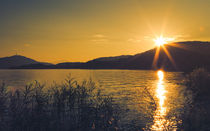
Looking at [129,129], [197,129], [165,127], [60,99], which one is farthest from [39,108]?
[197,129]

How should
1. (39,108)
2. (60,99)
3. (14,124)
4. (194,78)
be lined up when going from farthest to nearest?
(194,78), (60,99), (39,108), (14,124)

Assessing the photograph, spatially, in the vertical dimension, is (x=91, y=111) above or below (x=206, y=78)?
below

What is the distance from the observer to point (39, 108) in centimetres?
1487

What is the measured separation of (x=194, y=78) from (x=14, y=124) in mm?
29938

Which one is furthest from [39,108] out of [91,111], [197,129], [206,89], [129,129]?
[206,89]

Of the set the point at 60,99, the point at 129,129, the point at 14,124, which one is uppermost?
the point at 60,99

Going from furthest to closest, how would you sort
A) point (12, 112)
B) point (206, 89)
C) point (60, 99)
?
point (206, 89), point (60, 99), point (12, 112)

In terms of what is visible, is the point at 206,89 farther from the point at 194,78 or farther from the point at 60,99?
the point at 60,99

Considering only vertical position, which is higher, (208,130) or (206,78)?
(206,78)

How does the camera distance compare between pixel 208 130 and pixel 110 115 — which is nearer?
pixel 208 130

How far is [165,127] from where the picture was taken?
14.4m

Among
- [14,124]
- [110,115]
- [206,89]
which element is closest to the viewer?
[14,124]

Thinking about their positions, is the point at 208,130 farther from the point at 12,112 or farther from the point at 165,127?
the point at 12,112

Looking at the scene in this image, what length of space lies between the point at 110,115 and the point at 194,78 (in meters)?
23.6
